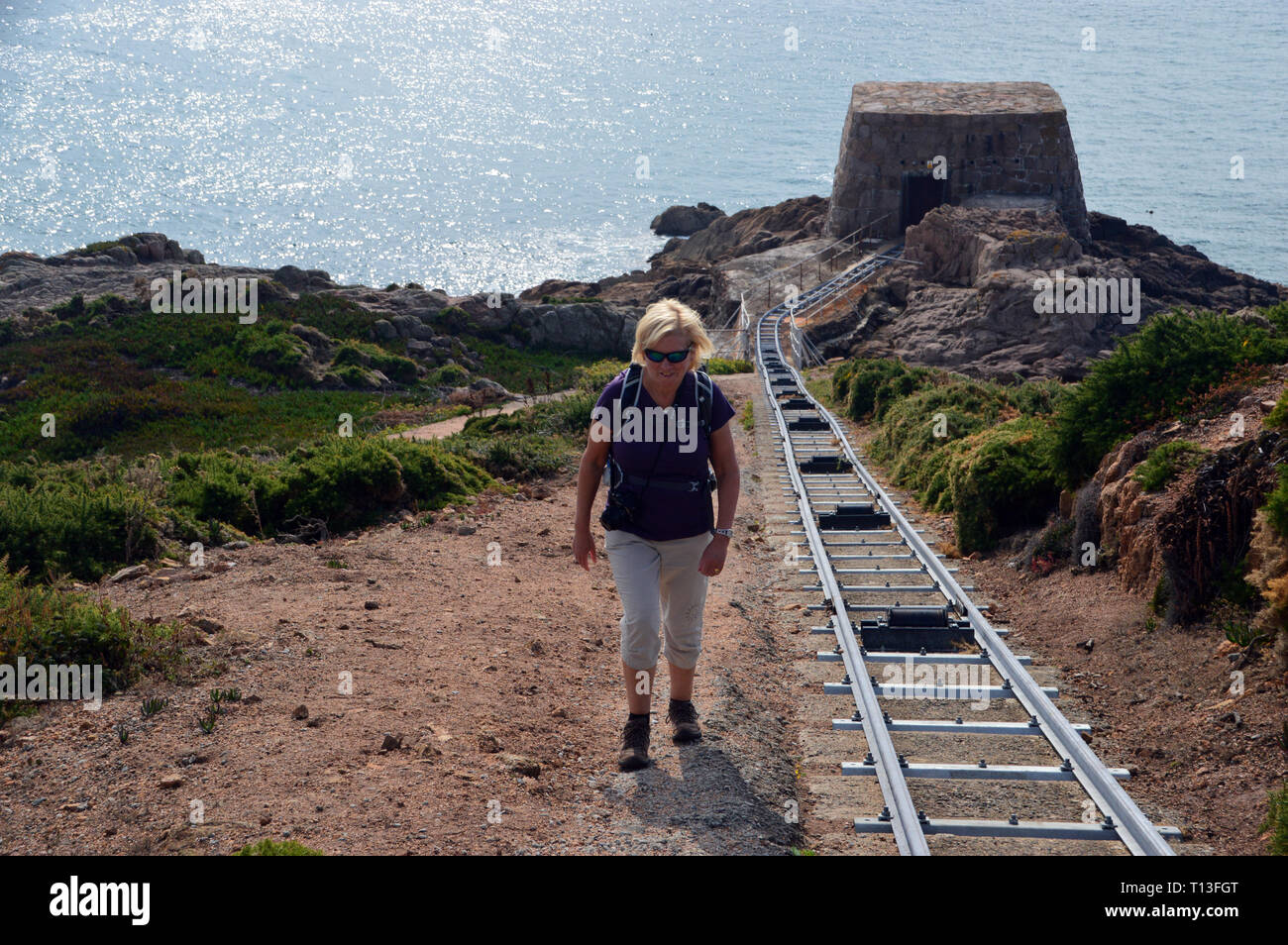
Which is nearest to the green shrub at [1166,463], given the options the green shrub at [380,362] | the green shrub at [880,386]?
the green shrub at [880,386]

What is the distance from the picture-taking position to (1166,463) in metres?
8.20

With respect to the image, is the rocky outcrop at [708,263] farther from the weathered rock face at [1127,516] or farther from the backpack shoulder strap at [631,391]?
the backpack shoulder strap at [631,391]

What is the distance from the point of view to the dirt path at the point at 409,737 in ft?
16.5

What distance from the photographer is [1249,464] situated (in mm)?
7316

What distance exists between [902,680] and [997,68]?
172660 millimetres

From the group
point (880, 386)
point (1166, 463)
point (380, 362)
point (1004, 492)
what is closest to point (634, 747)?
point (1166, 463)

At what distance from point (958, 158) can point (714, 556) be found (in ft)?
151

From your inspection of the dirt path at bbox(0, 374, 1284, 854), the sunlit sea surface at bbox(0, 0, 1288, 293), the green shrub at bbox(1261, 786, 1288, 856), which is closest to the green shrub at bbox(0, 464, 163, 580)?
the dirt path at bbox(0, 374, 1284, 854)

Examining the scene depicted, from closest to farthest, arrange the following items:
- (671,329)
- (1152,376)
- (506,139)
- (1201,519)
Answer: (671,329) → (1201,519) → (1152,376) → (506,139)

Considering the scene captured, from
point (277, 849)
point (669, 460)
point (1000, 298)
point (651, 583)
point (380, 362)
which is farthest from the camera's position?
point (380, 362)

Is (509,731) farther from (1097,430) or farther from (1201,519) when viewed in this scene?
(1097,430)
